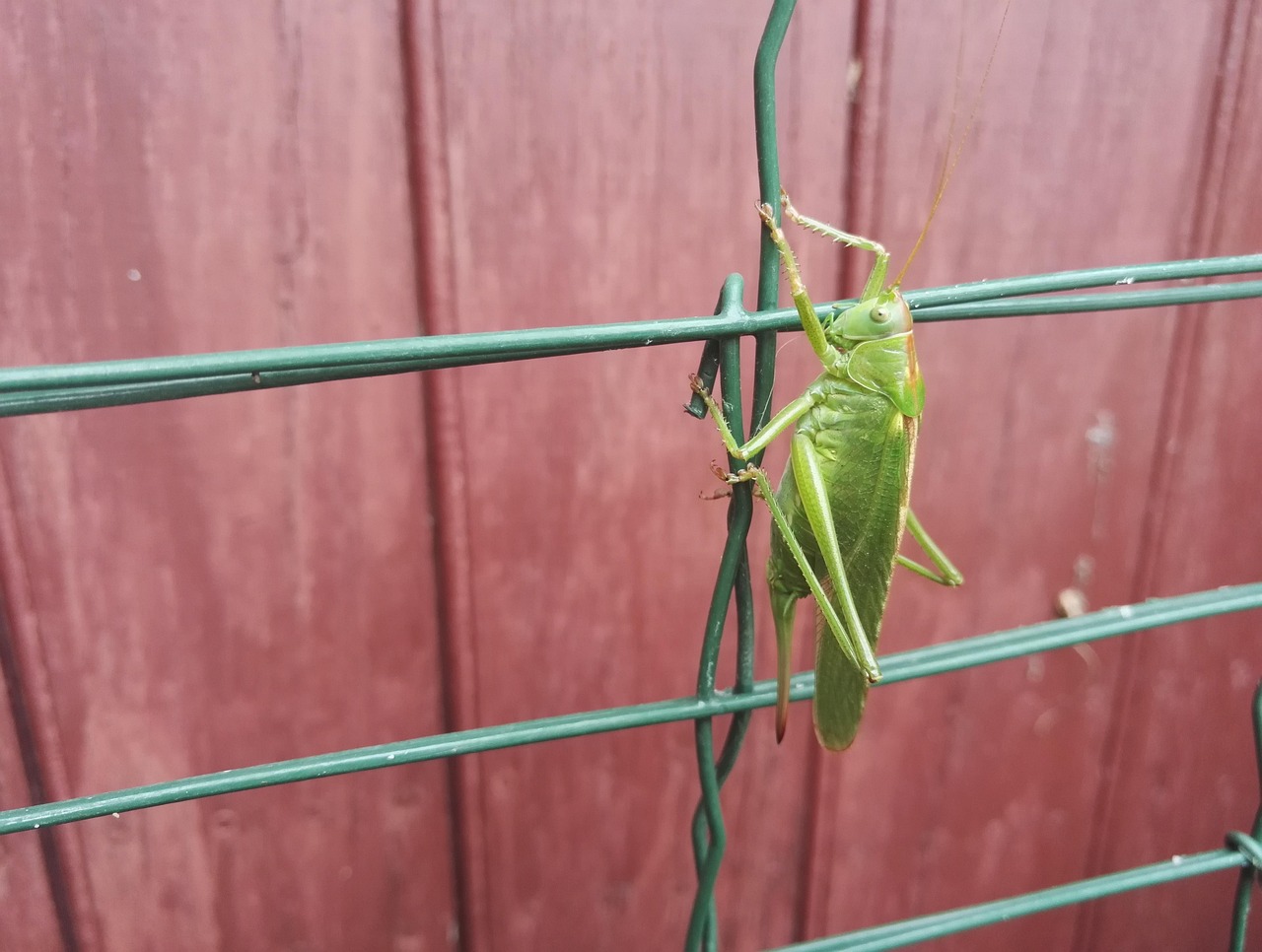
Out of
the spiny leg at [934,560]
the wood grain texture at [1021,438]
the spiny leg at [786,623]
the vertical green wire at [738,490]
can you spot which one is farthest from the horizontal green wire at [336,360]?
the wood grain texture at [1021,438]

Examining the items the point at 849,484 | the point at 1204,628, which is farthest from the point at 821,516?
the point at 1204,628

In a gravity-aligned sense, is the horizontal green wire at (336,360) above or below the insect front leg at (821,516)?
above

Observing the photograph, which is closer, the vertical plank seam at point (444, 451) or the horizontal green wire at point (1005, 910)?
the horizontal green wire at point (1005, 910)

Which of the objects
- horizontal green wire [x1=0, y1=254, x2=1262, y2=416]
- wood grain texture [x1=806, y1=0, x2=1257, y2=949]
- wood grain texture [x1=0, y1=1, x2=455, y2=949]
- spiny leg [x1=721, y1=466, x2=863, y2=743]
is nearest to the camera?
horizontal green wire [x1=0, y1=254, x2=1262, y2=416]

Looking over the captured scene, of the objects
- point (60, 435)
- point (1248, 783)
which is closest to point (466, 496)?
point (60, 435)

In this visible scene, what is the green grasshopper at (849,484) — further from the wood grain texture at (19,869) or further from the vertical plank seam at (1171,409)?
the wood grain texture at (19,869)

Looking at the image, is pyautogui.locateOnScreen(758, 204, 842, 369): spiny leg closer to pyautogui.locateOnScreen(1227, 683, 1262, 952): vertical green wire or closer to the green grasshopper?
the green grasshopper

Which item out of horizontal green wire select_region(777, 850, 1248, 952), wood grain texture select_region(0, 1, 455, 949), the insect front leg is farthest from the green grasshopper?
wood grain texture select_region(0, 1, 455, 949)

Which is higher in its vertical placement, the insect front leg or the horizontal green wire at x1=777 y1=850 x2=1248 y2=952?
the insect front leg
